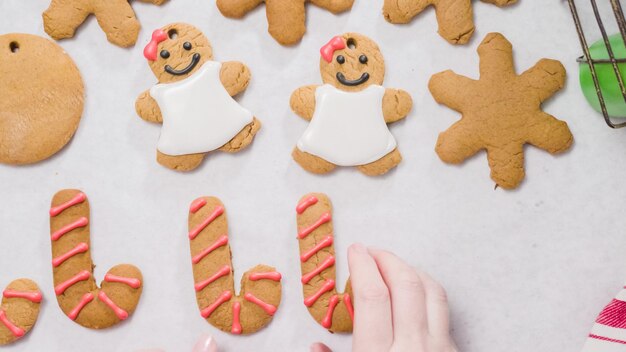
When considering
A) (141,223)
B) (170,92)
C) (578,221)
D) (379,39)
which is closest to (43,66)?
(170,92)

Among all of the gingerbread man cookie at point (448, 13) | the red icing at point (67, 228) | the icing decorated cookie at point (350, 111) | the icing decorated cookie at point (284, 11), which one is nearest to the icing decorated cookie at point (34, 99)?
the red icing at point (67, 228)

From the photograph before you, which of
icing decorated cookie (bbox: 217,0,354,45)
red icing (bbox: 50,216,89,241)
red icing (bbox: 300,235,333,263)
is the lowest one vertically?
red icing (bbox: 50,216,89,241)

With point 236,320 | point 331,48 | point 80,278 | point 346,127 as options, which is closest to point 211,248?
point 236,320

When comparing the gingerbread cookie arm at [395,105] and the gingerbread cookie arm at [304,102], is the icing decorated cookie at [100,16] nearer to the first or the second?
the gingerbread cookie arm at [304,102]

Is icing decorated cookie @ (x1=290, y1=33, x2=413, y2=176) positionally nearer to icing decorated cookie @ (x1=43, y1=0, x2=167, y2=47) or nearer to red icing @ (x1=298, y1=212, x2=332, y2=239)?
red icing @ (x1=298, y1=212, x2=332, y2=239)

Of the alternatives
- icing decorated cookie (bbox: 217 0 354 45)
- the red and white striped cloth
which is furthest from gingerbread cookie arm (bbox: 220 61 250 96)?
the red and white striped cloth

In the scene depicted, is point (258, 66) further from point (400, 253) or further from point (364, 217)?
point (400, 253)

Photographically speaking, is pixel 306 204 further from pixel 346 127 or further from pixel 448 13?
pixel 448 13
